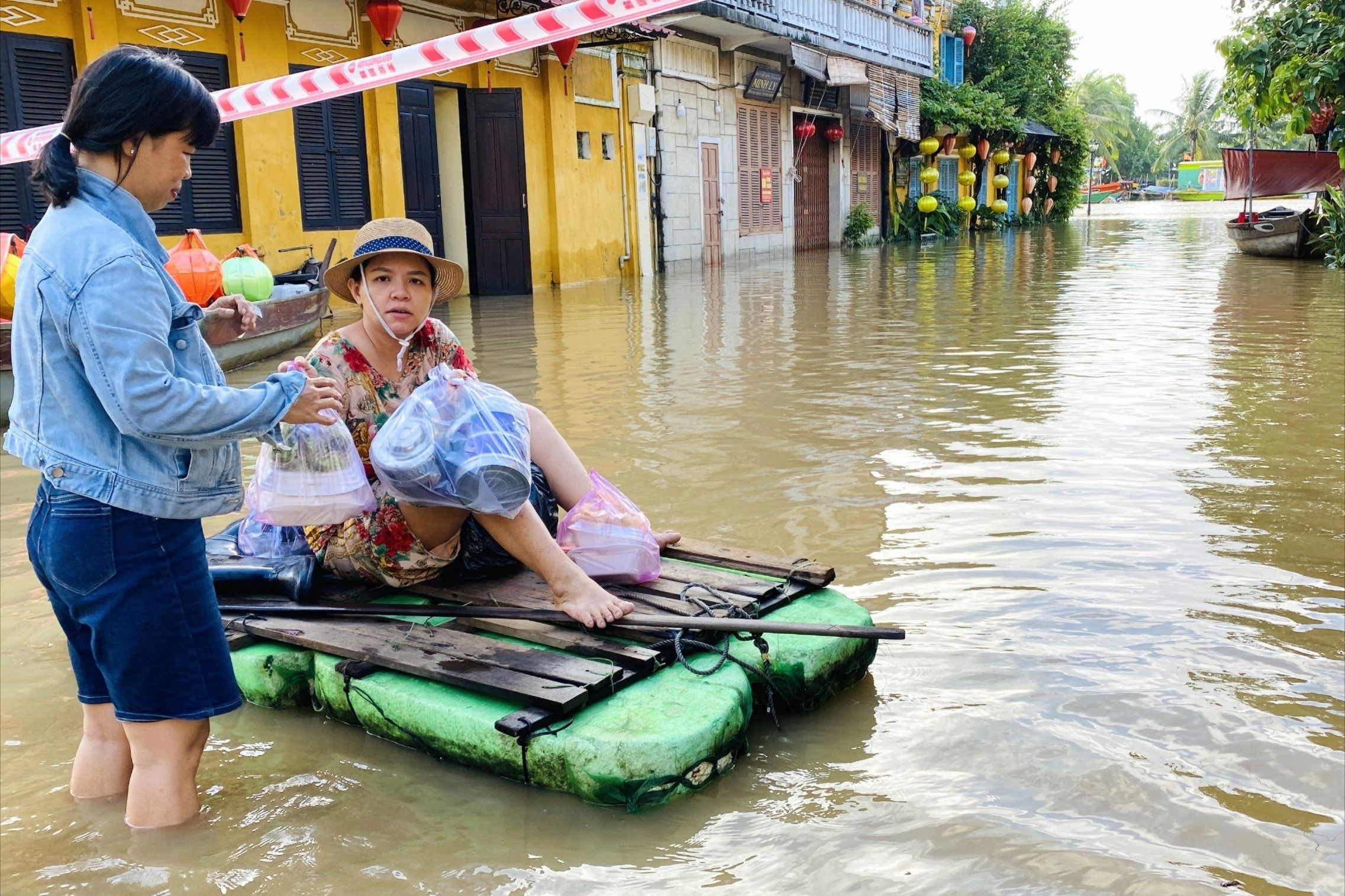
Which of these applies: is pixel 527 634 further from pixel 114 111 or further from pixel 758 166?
pixel 758 166

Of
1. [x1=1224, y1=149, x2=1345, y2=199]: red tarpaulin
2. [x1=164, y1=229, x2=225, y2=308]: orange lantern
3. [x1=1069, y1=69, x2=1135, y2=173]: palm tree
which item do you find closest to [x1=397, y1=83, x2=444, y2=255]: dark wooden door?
[x1=164, y1=229, x2=225, y2=308]: orange lantern

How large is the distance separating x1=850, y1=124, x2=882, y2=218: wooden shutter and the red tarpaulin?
27.7 ft

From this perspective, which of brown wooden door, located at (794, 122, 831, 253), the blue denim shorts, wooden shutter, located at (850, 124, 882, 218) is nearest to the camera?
the blue denim shorts

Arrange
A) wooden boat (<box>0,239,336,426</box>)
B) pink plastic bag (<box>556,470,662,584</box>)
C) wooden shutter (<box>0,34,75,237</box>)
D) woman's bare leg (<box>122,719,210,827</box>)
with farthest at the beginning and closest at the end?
wooden shutter (<box>0,34,75,237</box>)
wooden boat (<box>0,239,336,426</box>)
pink plastic bag (<box>556,470,662,584</box>)
woman's bare leg (<box>122,719,210,827</box>)

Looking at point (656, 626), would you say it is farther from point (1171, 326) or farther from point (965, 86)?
point (965, 86)

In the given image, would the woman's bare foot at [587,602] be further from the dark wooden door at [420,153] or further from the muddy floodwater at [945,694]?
the dark wooden door at [420,153]

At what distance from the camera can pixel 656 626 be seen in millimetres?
2867

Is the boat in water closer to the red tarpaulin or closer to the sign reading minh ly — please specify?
the red tarpaulin

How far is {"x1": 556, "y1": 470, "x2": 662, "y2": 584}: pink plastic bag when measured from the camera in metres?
3.19

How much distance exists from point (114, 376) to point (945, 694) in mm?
2187

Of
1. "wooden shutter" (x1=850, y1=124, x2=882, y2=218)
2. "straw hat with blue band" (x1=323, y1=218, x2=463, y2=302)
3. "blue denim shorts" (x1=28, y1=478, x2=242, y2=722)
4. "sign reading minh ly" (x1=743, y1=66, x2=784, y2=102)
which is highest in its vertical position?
"sign reading minh ly" (x1=743, y1=66, x2=784, y2=102)

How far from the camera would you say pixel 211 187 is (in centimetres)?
1141

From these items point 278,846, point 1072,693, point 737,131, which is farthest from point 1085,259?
point 278,846

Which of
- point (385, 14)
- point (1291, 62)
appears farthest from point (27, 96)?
point (1291, 62)
